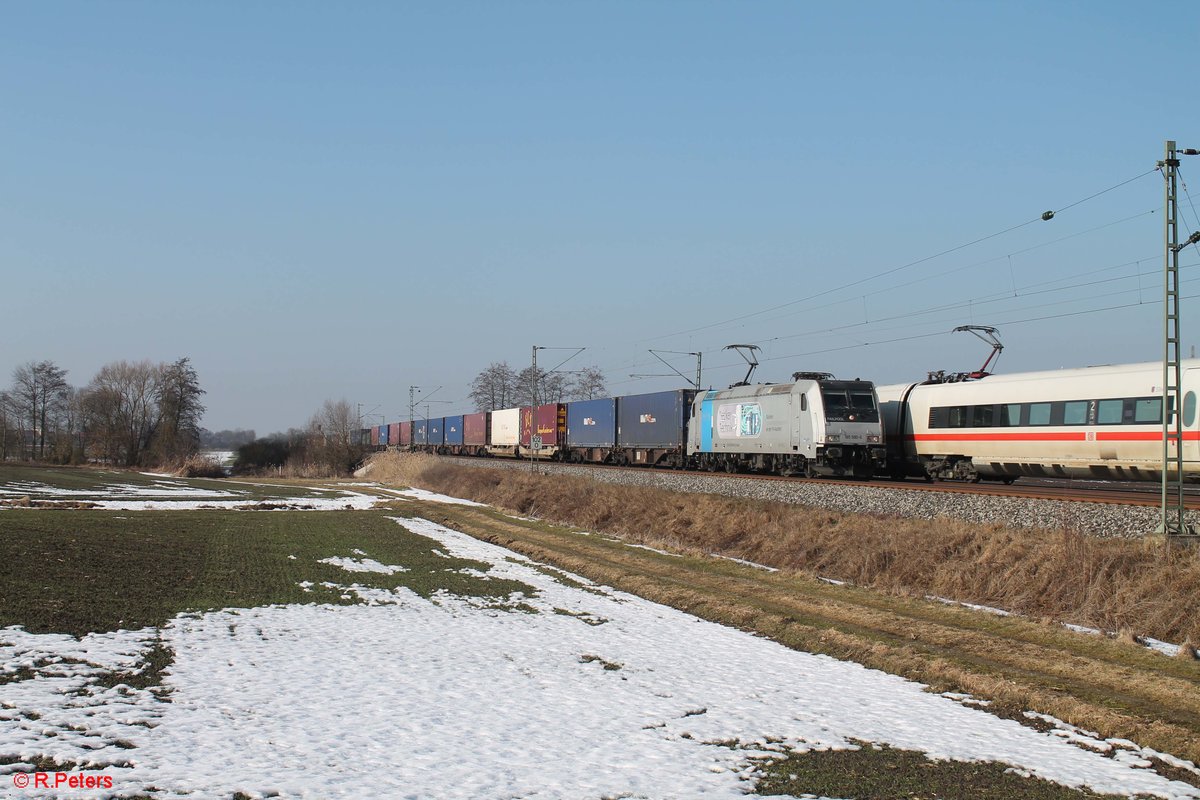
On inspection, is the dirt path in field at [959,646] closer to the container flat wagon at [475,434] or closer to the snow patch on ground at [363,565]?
the snow patch on ground at [363,565]

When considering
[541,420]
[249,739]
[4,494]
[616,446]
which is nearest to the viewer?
[249,739]

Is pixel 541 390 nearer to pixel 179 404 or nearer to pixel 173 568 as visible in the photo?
pixel 179 404

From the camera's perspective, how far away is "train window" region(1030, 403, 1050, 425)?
2664 cm

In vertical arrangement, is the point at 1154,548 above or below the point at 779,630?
above

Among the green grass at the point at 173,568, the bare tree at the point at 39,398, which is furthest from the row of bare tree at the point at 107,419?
the green grass at the point at 173,568

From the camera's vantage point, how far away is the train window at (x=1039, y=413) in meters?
26.6

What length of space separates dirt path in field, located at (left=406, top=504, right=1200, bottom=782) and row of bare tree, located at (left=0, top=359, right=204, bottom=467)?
71.8 metres

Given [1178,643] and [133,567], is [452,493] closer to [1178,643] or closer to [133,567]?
[133,567]

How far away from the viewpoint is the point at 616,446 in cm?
A: 5078

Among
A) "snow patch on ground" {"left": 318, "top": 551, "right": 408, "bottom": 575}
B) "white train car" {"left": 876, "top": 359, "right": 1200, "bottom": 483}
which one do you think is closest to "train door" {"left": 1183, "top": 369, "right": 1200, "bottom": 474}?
"white train car" {"left": 876, "top": 359, "right": 1200, "bottom": 483}

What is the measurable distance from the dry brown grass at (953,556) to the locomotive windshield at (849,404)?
5875 millimetres

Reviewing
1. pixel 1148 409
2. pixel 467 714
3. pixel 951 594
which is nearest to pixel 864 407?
pixel 1148 409

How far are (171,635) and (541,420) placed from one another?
51747 millimetres

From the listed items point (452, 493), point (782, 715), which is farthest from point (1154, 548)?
point (452, 493)
